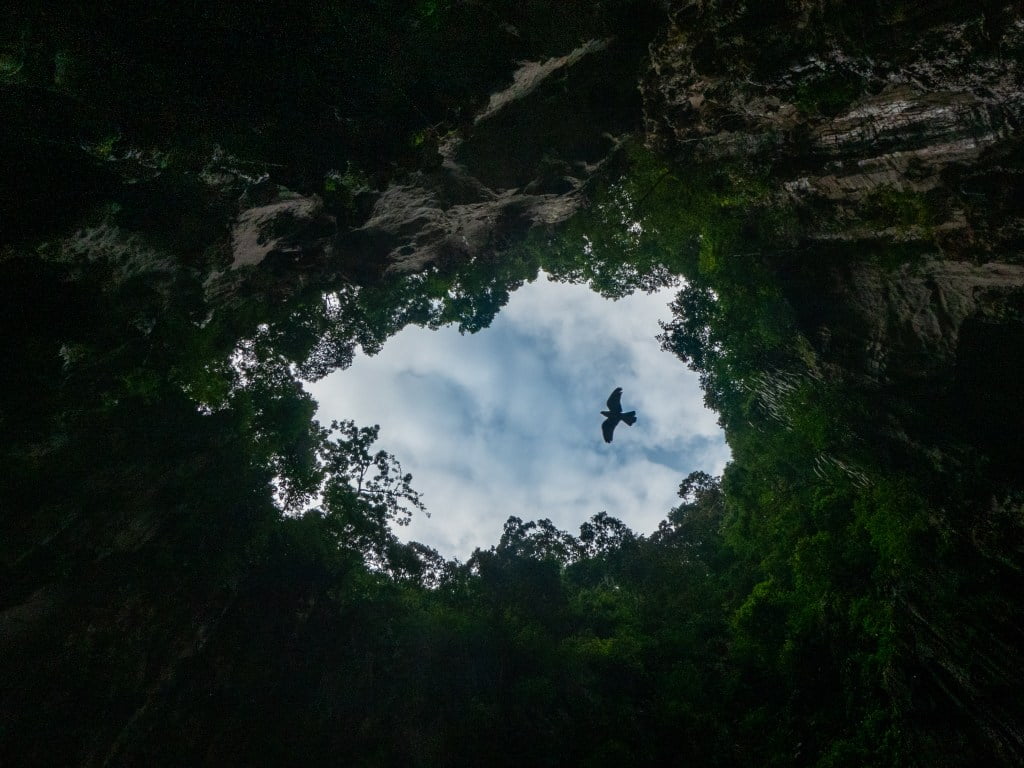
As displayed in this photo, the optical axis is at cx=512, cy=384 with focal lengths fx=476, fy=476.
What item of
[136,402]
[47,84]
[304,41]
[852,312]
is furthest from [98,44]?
[852,312]

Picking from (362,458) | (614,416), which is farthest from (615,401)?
(362,458)

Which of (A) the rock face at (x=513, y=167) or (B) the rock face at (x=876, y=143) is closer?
(B) the rock face at (x=876, y=143)

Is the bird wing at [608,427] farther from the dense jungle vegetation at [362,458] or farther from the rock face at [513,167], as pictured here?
the rock face at [513,167]

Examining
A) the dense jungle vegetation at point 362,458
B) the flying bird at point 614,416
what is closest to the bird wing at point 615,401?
the flying bird at point 614,416

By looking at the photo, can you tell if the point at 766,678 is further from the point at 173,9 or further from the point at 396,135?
the point at 173,9

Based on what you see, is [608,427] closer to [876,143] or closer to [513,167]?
[513,167]
